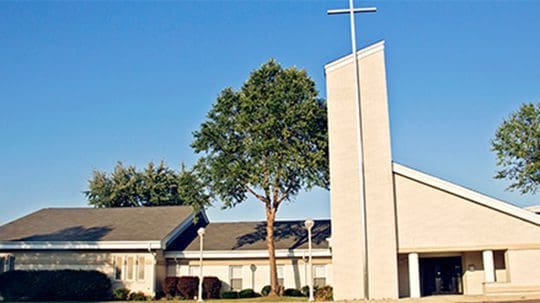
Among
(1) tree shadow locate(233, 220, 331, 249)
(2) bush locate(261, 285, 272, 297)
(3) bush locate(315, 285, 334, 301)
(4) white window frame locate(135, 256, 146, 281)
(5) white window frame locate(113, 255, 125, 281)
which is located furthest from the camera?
(1) tree shadow locate(233, 220, 331, 249)

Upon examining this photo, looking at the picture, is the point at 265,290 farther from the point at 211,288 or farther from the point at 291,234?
the point at 291,234

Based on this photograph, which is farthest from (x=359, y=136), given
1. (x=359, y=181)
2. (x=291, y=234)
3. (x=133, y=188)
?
(x=133, y=188)

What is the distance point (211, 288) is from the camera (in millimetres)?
29469

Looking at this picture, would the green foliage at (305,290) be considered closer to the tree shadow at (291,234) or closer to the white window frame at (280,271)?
the white window frame at (280,271)

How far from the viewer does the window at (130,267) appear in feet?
98.6

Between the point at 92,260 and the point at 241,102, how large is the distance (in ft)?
39.0

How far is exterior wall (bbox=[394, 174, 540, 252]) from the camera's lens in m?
24.1

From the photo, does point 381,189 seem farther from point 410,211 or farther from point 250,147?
point 250,147

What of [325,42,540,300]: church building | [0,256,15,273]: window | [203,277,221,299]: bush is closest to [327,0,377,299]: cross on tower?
[325,42,540,300]: church building

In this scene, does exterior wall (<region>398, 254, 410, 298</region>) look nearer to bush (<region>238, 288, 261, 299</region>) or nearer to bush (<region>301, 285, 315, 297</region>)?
bush (<region>301, 285, 315, 297</region>)

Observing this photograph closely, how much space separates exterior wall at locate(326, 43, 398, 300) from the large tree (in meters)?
3.41

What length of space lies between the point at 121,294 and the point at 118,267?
1718mm

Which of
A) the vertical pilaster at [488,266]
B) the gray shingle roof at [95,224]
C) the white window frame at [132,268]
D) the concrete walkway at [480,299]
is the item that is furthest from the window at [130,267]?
the vertical pilaster at [488,266]

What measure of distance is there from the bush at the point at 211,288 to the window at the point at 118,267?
181 inches
